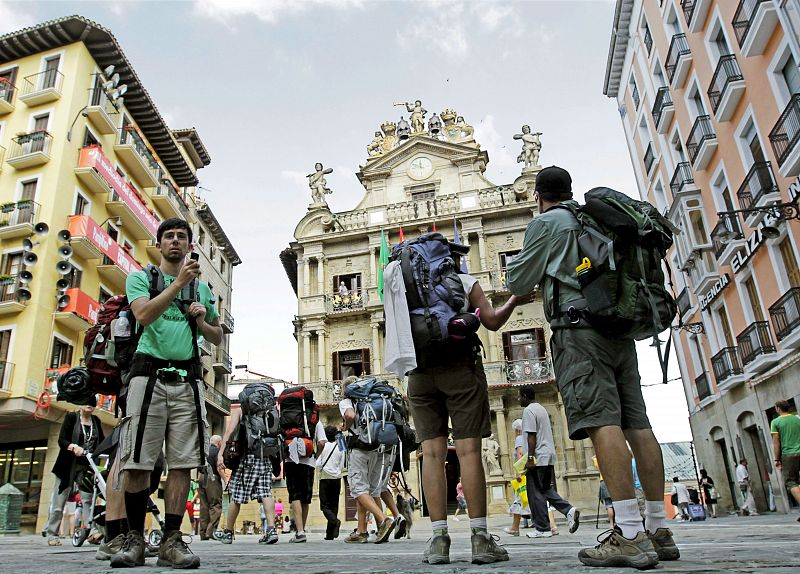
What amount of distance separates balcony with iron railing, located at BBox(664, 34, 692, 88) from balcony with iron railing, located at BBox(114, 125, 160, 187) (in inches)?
844

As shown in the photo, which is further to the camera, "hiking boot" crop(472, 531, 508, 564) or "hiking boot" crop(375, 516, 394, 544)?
"hiking boot" crop(375, 516, 394, 544)

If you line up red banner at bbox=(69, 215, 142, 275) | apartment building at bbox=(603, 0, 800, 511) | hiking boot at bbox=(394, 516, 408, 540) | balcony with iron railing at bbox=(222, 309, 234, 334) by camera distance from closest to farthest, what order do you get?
hiking boot at bbox=(394, 516, 408, 540) → apartment building at bbox=(603, 0, 800, 511) → red banner at bbox=(69, 215, 142, 275) → balcony with iron railing at bbox=(222, 309, 234, 334)

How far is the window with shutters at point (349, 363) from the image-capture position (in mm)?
28203

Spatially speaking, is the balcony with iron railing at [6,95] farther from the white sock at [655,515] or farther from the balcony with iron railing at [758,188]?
the white sock at [655,515]

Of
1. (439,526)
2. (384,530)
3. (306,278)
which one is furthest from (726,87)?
(306,278)

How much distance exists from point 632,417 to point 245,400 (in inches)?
229

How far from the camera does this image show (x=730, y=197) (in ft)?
62.1

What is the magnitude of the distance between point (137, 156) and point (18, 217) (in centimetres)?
643

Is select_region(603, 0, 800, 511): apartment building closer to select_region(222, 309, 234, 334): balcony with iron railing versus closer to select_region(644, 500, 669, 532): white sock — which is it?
select_region(644, 500, 669, 532): white sock

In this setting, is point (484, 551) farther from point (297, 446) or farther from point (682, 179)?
point (682, 179)

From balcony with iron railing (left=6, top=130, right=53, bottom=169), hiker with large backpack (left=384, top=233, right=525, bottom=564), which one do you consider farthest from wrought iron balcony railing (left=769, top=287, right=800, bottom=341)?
balcony with iron railing (left=6, top=130, right=53, bottom=169)

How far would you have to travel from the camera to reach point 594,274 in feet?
10.5

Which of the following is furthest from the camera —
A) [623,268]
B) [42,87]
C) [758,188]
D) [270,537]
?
[42,87]

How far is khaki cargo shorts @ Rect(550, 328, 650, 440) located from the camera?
307 centimetres
